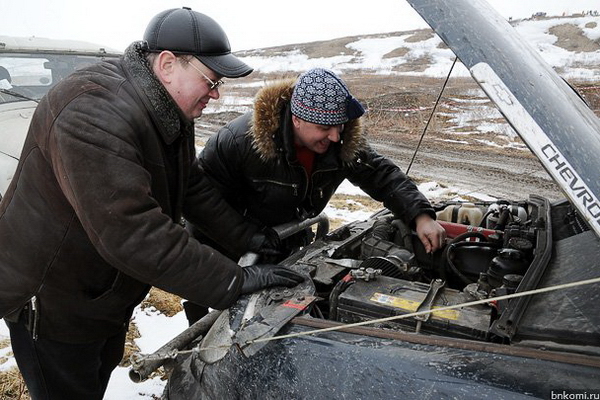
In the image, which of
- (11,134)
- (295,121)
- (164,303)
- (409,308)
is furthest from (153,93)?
(11,134)

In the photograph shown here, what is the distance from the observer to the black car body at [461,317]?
1.13 meters

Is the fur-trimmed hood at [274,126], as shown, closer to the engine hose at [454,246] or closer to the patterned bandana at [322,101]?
the patterned bandana at [322,101]

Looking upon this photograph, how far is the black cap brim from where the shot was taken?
1690 mm

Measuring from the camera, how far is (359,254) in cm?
250

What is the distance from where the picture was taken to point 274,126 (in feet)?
8.26

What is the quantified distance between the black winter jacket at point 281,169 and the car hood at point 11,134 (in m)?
2.38

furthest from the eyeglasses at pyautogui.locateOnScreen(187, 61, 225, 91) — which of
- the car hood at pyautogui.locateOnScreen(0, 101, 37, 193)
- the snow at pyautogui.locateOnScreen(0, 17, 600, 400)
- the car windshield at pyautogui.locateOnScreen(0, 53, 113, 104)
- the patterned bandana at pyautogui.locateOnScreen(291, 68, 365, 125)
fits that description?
the car windshield at pyautogui.locateOnScreen(0, 53, 113, 104)

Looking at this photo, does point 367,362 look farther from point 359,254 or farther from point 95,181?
point 359,254

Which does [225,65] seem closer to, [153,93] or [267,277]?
[153,93]

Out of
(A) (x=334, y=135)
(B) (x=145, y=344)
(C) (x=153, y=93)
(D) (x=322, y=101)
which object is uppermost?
(C) (x=153, y=93)

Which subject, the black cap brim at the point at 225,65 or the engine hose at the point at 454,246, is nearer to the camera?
the black cap brim at the point at 225,65

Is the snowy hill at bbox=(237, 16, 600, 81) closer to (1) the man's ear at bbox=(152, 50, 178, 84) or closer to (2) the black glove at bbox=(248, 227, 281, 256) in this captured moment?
(2) the black glove at bbox=(248, 227, 281, 256)

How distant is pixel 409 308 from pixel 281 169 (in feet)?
4.06

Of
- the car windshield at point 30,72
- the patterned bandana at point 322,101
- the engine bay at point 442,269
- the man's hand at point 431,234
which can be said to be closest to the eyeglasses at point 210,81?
the patterned bandana at point 322,101
